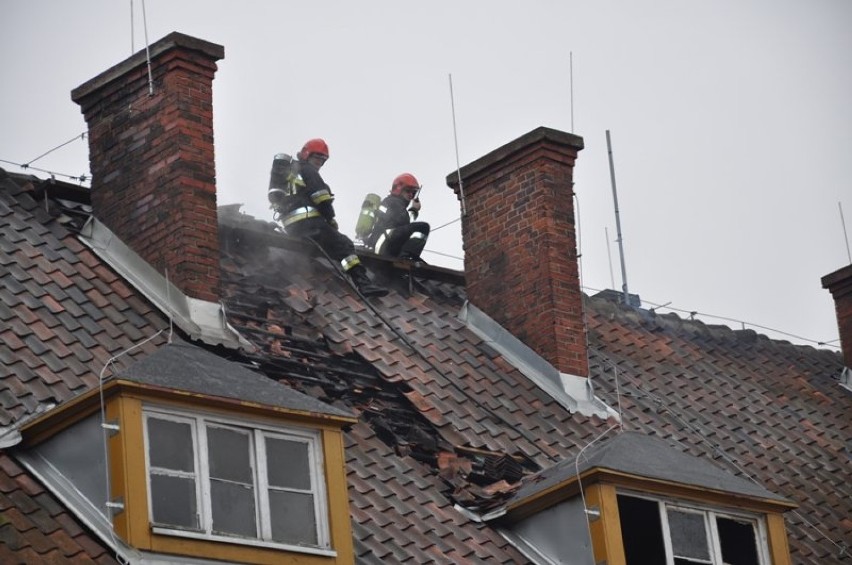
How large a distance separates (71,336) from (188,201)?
2224 millimetres

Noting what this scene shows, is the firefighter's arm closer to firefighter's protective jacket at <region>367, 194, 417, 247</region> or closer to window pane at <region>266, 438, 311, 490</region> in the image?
firefighter's protective jacket at <region>367, 194, 417, 247</region>

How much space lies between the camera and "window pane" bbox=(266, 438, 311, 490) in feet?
43.9

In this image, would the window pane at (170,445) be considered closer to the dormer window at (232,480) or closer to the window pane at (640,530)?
the dormer window at (232,480)

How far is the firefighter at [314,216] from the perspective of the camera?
19.2 m

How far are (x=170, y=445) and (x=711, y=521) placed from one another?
5.09m

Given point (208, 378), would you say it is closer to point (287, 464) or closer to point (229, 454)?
point (229, 454)

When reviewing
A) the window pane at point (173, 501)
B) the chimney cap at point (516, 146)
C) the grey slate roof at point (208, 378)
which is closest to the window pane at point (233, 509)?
the window pane at point (173, 501)

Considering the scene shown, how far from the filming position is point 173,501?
41.6ft

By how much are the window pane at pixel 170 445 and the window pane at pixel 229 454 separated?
6.2 inches

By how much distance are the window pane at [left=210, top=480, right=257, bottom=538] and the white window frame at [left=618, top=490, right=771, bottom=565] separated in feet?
11.7

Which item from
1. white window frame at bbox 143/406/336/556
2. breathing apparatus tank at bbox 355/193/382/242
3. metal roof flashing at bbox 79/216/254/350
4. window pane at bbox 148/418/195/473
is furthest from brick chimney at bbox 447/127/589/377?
window pane at bbox 148/418/195/473

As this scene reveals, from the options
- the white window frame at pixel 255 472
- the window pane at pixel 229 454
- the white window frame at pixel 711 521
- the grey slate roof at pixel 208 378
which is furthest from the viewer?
the white window frame at pixel 711 521

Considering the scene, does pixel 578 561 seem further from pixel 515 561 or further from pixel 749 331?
pixel 749 331

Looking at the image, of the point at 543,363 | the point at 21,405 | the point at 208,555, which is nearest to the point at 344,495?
the point at 208,555
